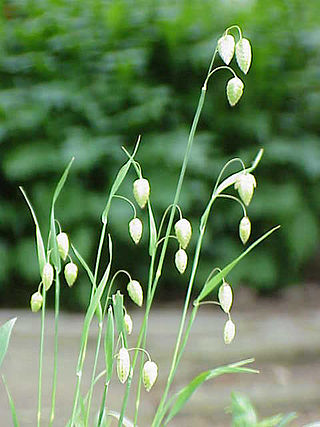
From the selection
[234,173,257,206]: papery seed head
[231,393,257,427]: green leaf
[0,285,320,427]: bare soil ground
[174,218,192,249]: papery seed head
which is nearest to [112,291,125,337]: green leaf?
[174,218,192,249]: papery seed head

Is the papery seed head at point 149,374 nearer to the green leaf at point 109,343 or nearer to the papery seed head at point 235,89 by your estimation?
the green leaf at point 109,343

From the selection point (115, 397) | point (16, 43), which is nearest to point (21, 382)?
point (115, 397)

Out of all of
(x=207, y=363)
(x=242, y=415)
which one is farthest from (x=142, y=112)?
(x=242, y=415)

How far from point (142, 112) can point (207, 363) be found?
1137 millimetres

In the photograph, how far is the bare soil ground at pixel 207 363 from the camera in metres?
3.13

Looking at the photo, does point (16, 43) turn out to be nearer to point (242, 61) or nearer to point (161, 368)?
point (161, 368)

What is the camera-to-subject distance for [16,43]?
3.83 m

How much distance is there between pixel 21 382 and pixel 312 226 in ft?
5.56

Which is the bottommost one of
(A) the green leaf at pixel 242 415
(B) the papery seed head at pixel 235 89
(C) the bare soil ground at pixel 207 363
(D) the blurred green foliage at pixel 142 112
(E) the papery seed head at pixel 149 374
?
(C) the bare soil ground at pixel 207 363

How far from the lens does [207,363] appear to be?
11.2 ft

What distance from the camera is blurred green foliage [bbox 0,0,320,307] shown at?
367 cm

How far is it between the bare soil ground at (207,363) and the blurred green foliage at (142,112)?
A: 0.33m

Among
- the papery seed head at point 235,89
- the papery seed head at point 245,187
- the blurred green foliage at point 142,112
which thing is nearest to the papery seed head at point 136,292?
the papery seed head at point 245,187

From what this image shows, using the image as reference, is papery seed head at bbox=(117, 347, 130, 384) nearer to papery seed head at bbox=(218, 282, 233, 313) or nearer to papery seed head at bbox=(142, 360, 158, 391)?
papery seed head at bbox=(142, 360, 158, 391)
